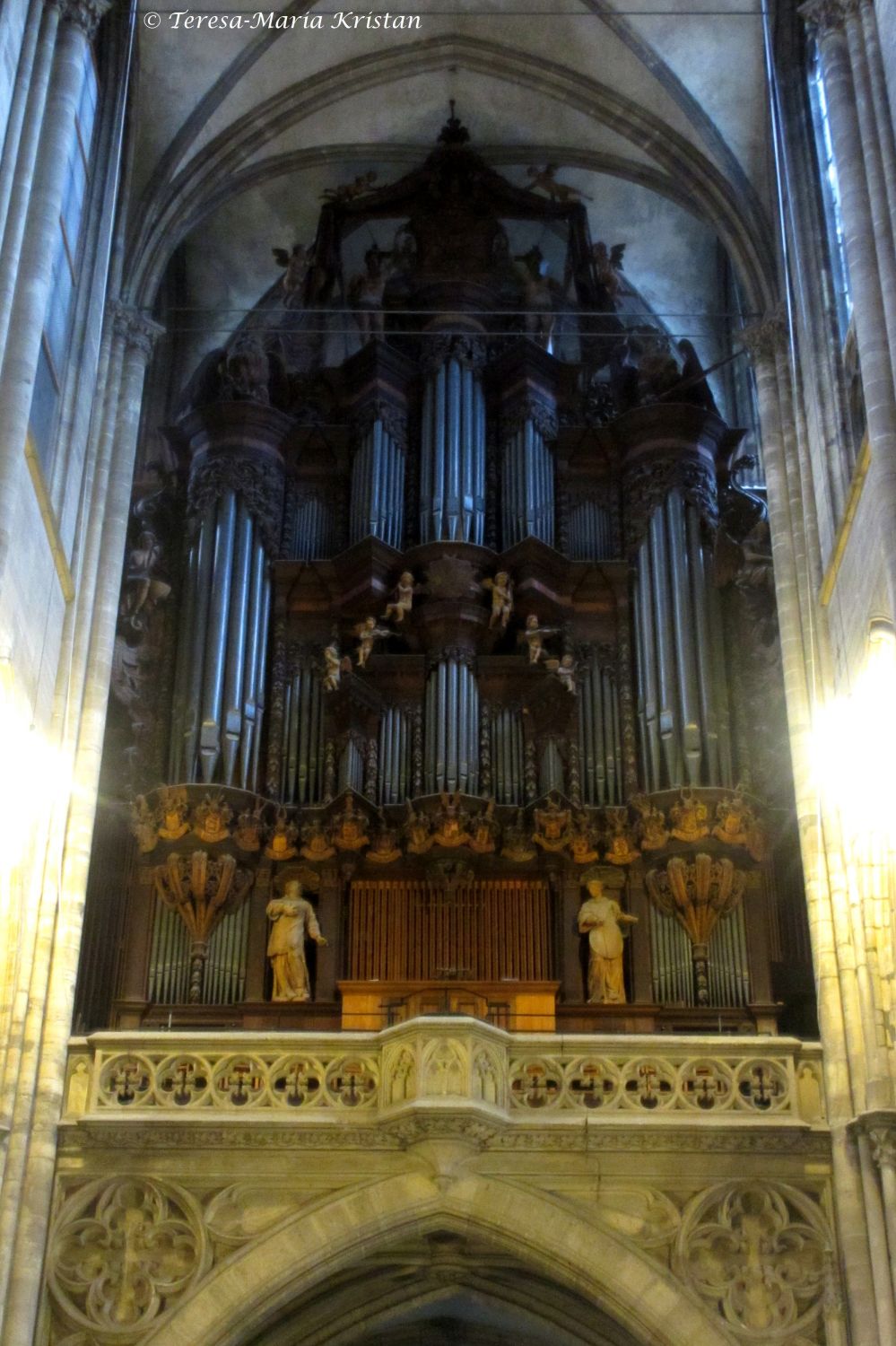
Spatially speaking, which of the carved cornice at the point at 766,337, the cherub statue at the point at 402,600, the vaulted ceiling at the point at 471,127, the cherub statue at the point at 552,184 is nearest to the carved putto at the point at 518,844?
the cherub statue at the point at 402,600

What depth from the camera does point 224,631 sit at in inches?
A: 790

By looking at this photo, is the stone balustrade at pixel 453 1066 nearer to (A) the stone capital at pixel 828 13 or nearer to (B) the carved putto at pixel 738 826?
(B) the carved putto at pixel 738 826

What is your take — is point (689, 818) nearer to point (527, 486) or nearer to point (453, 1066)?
point (453, 1066)

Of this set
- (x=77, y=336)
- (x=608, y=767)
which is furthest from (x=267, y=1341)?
(x=77, y=336)

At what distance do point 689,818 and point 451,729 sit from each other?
2.74m

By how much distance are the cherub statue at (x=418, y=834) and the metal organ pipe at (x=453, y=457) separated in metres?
3.45

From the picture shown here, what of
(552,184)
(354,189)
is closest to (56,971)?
(354,189)

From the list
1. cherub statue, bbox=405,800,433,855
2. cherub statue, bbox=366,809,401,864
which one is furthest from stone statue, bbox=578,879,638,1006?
cherub statue, bbox=366,809,401,864

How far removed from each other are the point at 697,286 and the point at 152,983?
11861 mm

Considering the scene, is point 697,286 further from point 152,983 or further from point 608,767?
point 152,983

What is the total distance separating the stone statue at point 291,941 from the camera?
18.1m

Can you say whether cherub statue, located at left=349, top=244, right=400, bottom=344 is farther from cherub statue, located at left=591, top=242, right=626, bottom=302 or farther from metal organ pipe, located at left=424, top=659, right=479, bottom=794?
metal organ pipe, located at left=424, top=659, right=479, bottom=794

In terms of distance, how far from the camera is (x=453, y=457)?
21406 millimetres

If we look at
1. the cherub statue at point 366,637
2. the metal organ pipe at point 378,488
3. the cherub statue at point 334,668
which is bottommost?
the cherub statue at point 334,668
